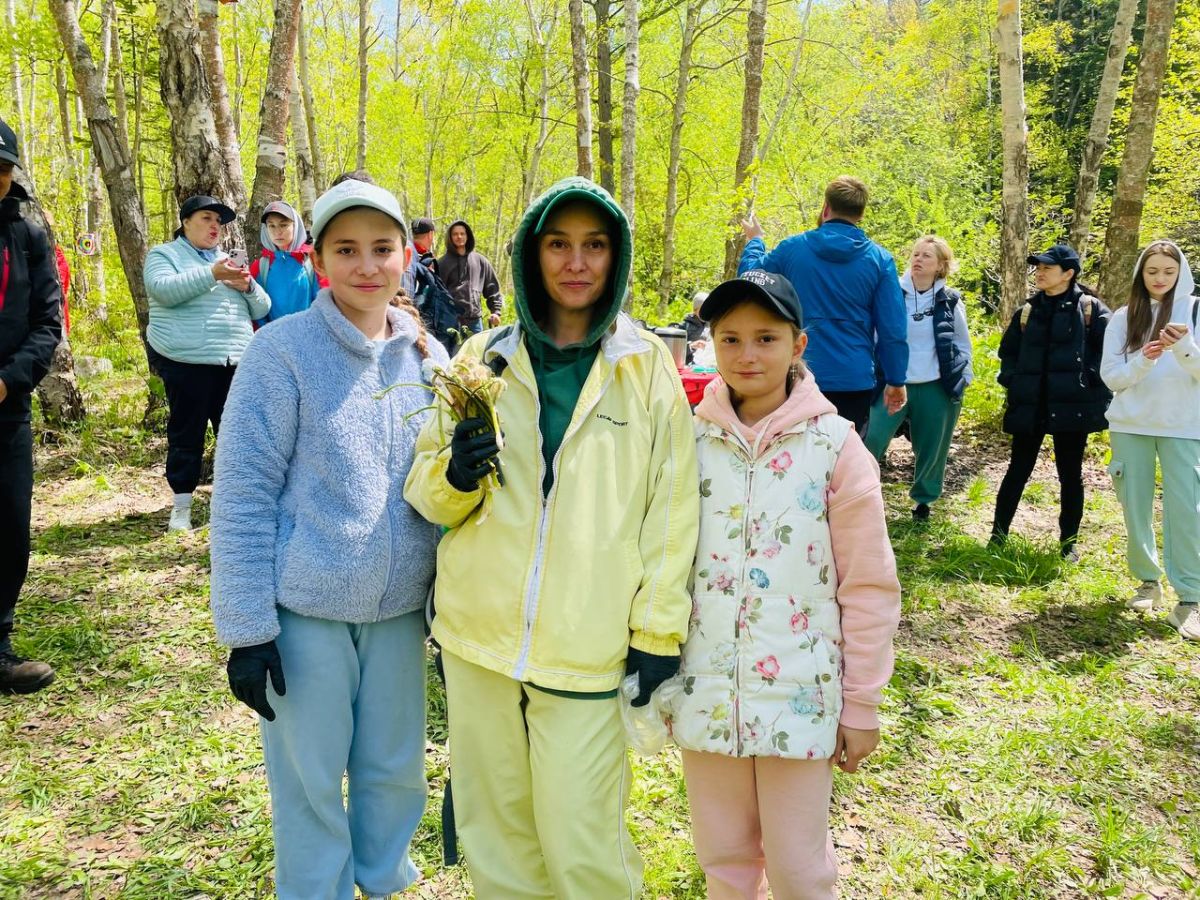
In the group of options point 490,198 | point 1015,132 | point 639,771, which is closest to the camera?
point 639,771

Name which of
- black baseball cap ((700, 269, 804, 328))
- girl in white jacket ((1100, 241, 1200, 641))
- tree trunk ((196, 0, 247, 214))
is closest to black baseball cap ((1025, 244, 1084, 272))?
girl in white jacket ((1100, 241, 1200, 641))

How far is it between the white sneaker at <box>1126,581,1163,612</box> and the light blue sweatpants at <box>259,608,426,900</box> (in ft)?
15.1

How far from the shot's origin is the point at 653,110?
21.1 m

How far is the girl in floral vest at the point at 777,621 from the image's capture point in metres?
1.84

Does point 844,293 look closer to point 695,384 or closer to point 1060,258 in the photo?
point 695,384

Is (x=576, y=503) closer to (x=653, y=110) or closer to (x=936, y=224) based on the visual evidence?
(x=936, y=224)

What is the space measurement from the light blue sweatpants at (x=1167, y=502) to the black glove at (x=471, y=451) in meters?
4.38

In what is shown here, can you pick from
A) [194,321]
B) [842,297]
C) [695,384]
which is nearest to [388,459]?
[842,297]

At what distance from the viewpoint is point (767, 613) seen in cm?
188

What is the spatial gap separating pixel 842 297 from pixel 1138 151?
522 cm

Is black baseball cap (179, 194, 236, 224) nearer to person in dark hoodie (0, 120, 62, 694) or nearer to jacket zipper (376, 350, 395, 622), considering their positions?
person in dark hoodie (0, 120, 62, 694)

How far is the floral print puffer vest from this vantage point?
1844 millimetres

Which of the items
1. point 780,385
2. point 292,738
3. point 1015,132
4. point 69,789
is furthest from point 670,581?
point 1015,132

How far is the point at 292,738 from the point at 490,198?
34797 millimetres
